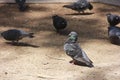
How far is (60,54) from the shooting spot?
7.57 meters

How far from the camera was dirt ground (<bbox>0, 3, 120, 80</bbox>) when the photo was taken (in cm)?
655

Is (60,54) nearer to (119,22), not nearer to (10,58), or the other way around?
(10,58)

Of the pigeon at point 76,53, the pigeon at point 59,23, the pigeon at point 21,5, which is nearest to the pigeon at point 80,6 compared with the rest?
the pigeon at point 21,5

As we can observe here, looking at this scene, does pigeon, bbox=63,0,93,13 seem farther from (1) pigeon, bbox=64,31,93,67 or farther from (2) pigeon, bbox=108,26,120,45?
(1) pigeon, bbox=64,31,93,67

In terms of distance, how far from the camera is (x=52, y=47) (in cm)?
801

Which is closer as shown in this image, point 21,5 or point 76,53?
point 76,53

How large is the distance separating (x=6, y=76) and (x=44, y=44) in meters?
1.93

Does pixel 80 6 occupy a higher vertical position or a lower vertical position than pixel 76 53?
lower

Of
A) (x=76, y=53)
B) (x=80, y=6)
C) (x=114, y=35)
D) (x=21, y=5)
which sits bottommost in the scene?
(x=21, y=5)

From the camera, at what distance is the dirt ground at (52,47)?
655 cm

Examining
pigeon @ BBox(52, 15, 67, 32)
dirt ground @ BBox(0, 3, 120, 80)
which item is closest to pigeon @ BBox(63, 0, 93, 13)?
dirt ground @ BBox(0, 3, 120, 80)

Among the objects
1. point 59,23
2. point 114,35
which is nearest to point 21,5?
point 59,23

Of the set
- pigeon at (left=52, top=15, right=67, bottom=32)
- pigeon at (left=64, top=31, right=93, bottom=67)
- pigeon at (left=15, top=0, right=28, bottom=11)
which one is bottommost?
pigeon at (left=15, top=0, right=28, bottom=11)

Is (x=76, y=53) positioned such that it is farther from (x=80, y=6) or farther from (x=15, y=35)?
(x=80, y=6)
